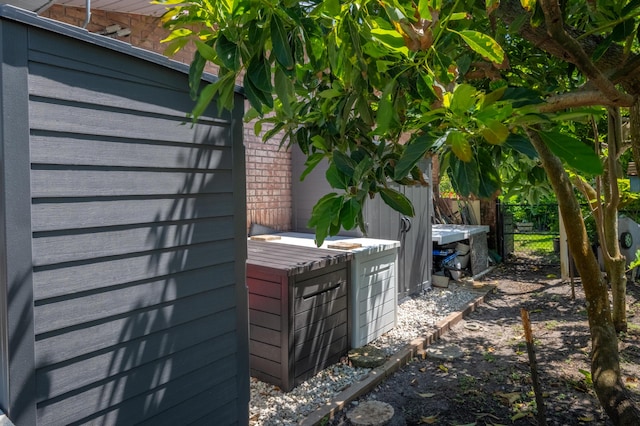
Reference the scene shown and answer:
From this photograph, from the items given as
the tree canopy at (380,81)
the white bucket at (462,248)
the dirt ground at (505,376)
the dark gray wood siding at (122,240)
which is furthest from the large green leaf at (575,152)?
the white bucket at (462,248)

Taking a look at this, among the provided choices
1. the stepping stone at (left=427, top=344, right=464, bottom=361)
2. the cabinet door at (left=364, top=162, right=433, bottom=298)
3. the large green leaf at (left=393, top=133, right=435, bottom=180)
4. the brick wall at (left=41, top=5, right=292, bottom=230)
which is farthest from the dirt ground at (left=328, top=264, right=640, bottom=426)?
the large green leaf at (left=393, top=133, right=435, bottom=180)

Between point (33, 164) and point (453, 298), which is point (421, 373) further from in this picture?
point (33, 164)

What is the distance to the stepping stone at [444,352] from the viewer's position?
482 centimetres

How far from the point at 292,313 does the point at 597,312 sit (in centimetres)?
225

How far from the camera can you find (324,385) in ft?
13.4

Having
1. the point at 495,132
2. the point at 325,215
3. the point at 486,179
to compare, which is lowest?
the point at 325,215

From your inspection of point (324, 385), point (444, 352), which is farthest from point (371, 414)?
point (444, 352)

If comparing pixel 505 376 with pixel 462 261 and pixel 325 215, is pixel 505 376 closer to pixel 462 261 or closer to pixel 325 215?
pixel 325 215

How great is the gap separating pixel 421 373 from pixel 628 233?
6.63m

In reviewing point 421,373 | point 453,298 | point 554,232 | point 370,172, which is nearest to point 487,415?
point 421,373

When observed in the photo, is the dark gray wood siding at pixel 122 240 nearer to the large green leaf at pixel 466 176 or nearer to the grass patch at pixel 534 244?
the large green leaf at pixel 466 176

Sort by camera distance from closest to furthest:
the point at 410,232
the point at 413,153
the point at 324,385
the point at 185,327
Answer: the point at 413,153, the point at 185,327, the point at 324,385, the point at 410,232

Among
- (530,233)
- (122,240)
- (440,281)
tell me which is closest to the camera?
(122,240)

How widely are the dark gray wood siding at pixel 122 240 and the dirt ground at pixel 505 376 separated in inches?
61.5
